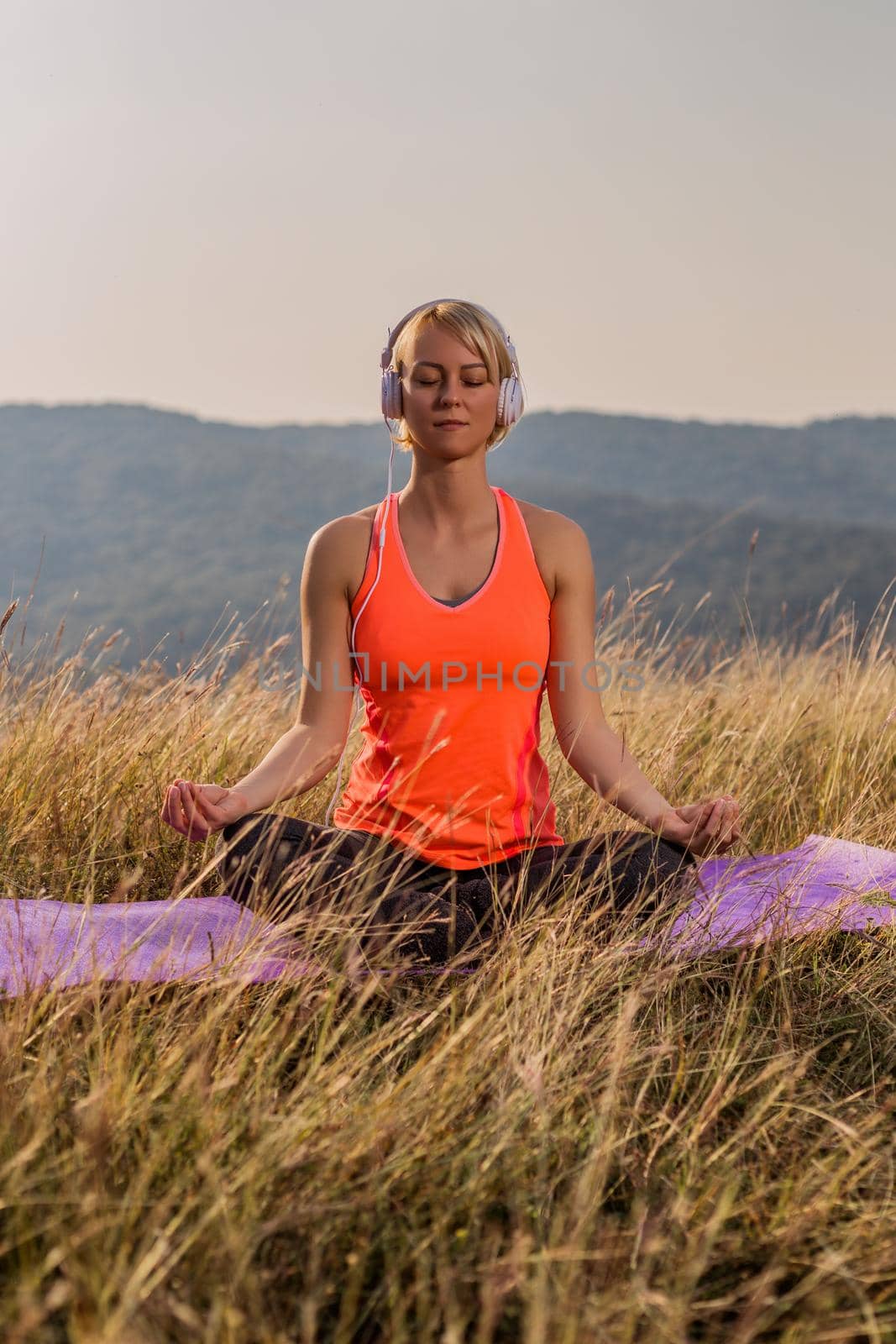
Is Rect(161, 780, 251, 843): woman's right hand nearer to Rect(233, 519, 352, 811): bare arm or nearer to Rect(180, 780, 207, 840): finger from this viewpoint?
Rect(180, 780, 207, 840): finger

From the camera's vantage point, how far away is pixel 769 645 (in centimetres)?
643

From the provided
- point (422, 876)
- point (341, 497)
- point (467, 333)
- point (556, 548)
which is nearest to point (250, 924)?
point (422, 876)

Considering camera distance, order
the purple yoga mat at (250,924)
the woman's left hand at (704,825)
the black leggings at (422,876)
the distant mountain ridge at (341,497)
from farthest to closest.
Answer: the distant mountain ridge at (341,497) → the woman's left hand at (704,825) → the black leggings at (422,876) → the purple yoga mat at (250,924)

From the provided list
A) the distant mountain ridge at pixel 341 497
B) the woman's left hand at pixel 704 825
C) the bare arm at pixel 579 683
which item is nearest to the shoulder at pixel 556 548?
the bare arm at pixel 579 683

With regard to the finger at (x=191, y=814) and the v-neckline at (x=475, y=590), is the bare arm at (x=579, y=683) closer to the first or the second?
the v-neckline at (x=475, y=590)

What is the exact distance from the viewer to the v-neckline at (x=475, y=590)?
3037 millimetres

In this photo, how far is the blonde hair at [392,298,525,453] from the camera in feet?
9.55

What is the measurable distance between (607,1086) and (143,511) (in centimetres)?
9630

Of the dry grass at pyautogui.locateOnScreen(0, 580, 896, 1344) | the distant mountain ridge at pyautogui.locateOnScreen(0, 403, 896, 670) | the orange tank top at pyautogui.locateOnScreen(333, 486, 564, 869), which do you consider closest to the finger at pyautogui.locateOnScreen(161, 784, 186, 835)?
the dry grass at pyautogui.locateOnScreen(0, 580, 896, 1344)

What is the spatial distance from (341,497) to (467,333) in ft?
323

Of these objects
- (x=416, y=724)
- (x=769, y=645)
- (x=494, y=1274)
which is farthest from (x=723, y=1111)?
(x=769, y=645)

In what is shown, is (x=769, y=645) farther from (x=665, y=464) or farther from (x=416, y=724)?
(x=665, y=464)

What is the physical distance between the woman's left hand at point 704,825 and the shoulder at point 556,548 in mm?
663

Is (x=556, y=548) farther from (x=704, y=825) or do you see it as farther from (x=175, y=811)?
(x=175, y=811)
